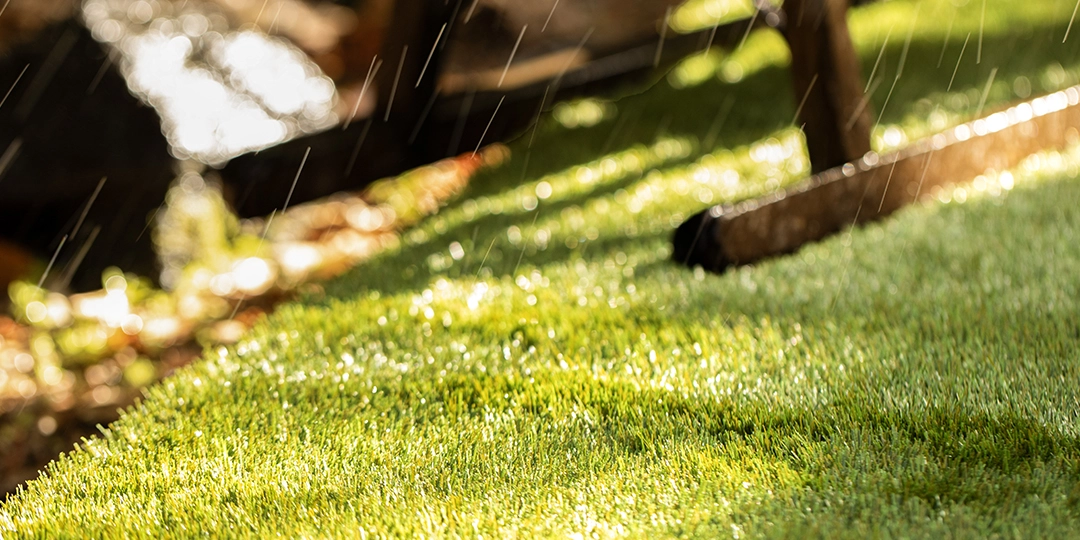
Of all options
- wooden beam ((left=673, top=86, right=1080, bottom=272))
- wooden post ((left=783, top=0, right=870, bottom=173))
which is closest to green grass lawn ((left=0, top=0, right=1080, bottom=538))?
wooden beam ((left=673, top=86, right=1080, bottom=272))

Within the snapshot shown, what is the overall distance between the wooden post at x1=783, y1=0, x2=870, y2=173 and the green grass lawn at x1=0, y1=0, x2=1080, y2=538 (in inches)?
14.5

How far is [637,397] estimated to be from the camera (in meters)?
2.27

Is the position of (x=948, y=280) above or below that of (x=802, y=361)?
above

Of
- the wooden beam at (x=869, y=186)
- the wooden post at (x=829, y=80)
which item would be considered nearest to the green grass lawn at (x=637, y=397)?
the wooden beam at (x=869, y=186)

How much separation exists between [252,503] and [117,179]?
365 centimetres

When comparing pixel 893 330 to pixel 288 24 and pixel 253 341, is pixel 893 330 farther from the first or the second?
pixel 288 24

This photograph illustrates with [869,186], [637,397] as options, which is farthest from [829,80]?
[637,397]

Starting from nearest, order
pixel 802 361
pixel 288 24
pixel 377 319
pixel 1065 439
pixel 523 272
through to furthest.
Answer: pixel 1065 439, pixel 802 361, pixel 377 319, pixel 523 272, pixel 288 24

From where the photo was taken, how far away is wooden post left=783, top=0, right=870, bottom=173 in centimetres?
361

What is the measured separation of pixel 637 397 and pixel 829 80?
1.98 metres

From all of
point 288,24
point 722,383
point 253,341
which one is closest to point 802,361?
point 722,383

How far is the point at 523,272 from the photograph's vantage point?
3.48 meters

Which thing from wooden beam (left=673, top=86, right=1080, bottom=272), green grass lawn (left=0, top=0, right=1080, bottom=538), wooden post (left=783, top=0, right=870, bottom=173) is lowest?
green grass lawn (left=0, top=0, right=1080, bottom=538)

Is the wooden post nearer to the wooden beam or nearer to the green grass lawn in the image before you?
the wooden beam
